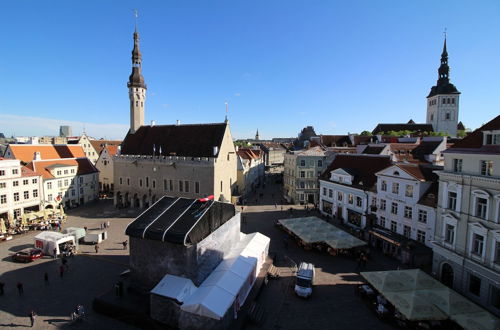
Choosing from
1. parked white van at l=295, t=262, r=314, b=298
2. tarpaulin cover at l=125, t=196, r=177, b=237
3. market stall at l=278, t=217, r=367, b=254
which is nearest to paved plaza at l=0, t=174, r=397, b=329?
parked white van at l=295, t=262, r=314, b=298

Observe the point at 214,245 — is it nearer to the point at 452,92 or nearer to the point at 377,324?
the point at 377,324

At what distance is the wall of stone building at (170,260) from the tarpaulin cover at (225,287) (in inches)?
36.5

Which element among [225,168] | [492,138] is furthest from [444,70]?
[492,138]

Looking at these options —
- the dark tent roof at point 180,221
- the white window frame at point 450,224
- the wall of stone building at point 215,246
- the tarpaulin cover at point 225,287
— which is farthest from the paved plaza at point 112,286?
the white window frame at point 450,224

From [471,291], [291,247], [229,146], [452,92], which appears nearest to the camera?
[471,291]

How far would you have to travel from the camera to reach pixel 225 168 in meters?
45.4

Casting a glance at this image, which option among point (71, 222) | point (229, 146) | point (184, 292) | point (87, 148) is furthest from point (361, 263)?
point (87, 148)

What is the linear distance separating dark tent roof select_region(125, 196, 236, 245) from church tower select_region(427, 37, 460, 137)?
306 ft

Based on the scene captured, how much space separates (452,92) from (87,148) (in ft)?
361

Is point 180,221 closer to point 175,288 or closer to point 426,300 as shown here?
point 175,288

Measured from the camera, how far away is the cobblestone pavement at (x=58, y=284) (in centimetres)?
1870

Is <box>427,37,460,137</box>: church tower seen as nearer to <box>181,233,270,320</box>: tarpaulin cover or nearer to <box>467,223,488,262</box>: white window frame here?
<box>467,223,488,262</box>: white window frame

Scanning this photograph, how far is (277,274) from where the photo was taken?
2522cm

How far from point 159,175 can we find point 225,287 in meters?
31.9
